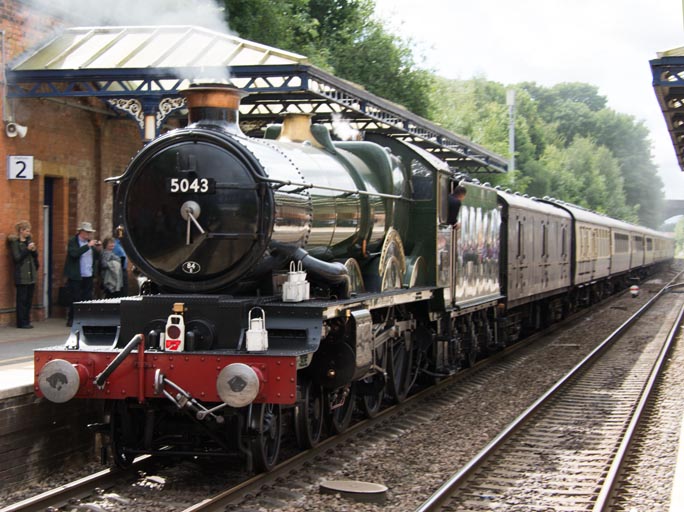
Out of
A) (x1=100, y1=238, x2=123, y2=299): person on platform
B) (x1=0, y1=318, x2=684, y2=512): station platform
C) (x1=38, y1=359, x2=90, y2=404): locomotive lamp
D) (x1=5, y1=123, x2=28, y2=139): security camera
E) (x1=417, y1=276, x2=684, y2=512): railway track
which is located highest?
(x1=5, y1=123, x2=28, y2=139): security camera

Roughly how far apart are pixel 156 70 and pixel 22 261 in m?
3.19

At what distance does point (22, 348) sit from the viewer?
1059cm

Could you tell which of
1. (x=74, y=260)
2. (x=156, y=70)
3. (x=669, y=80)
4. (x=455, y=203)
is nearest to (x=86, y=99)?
(x=156, y=70)

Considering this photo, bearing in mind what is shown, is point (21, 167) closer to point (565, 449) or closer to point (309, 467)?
point (309, 467)

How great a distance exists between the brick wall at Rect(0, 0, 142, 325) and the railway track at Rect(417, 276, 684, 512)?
25.6ft

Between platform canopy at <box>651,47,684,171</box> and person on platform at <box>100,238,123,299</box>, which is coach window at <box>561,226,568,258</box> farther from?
person on platform at <box>100,238,123,299</box>

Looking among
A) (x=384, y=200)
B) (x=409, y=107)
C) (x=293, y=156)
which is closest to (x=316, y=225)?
(x=293, y=156)

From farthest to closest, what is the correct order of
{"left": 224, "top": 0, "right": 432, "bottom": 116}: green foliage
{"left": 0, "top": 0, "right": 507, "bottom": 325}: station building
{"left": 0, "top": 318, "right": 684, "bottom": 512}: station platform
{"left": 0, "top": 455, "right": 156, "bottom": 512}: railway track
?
{"left": 224, "top": 0, "right": 432, "bottom": 116}: green foliage < {"left": 0, "top": 0, "right": 507, "bottom": 325}: station building < {"left": 0, "top": 455, "right": 156, "bottom": 512}: railway track < {"left": 0, "top": 318, "right": 684, "bottom": 512}: station platform

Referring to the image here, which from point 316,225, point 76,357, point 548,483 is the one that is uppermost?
point 316,225

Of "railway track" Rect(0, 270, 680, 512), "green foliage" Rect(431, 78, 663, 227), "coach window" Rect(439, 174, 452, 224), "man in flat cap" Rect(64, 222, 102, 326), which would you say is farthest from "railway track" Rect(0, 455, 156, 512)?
"green foliage" Rect(431, 78, 663, 227)

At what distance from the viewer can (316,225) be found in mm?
7887

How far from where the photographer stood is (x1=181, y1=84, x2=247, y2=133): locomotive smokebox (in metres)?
7.29

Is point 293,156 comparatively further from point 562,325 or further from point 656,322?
point 656,322

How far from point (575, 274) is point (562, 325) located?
243 cm
